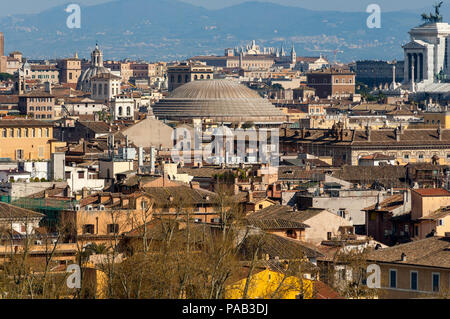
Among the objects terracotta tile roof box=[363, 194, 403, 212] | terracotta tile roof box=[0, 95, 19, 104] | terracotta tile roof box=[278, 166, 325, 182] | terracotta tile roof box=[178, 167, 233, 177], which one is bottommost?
terracotta tile roof box=[0, 95, 19, 104]

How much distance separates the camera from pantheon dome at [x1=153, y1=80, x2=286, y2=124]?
4001 inches

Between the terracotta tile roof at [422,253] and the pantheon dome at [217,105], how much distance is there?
7402 cm

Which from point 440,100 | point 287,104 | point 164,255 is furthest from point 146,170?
point 440,100

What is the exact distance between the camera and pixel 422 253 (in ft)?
81.0

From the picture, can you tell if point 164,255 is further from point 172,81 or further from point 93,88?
point 172,81

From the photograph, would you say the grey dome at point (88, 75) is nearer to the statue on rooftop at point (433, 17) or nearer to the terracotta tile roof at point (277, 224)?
the statue on rooftop at point (433, 17)

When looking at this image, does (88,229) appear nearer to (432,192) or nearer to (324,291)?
(432,192)

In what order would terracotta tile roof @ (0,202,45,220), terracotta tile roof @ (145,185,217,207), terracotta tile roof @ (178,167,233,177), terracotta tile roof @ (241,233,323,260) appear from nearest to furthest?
terracotta tile roof @ (241,233,323,260), terracotta tile roof @ (0,202,45,220), terracotta tile roof @ (145,185,217,207), terracotta tile roof @ (178,167,233,177)

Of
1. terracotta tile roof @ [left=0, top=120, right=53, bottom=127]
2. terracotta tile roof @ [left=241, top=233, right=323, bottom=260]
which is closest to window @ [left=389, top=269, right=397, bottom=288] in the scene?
terracotta tile roof @ [left=241, top=233, right=323, bottom=260]

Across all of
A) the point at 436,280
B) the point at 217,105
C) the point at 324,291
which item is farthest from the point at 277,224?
the point at 217,105

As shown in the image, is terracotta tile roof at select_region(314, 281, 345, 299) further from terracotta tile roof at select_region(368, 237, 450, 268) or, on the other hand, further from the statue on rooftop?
the statue on rooftop

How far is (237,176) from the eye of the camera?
144 ft

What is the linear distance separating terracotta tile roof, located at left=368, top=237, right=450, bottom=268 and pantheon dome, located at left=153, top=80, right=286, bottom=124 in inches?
2914

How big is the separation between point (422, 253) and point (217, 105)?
79.7 meters
